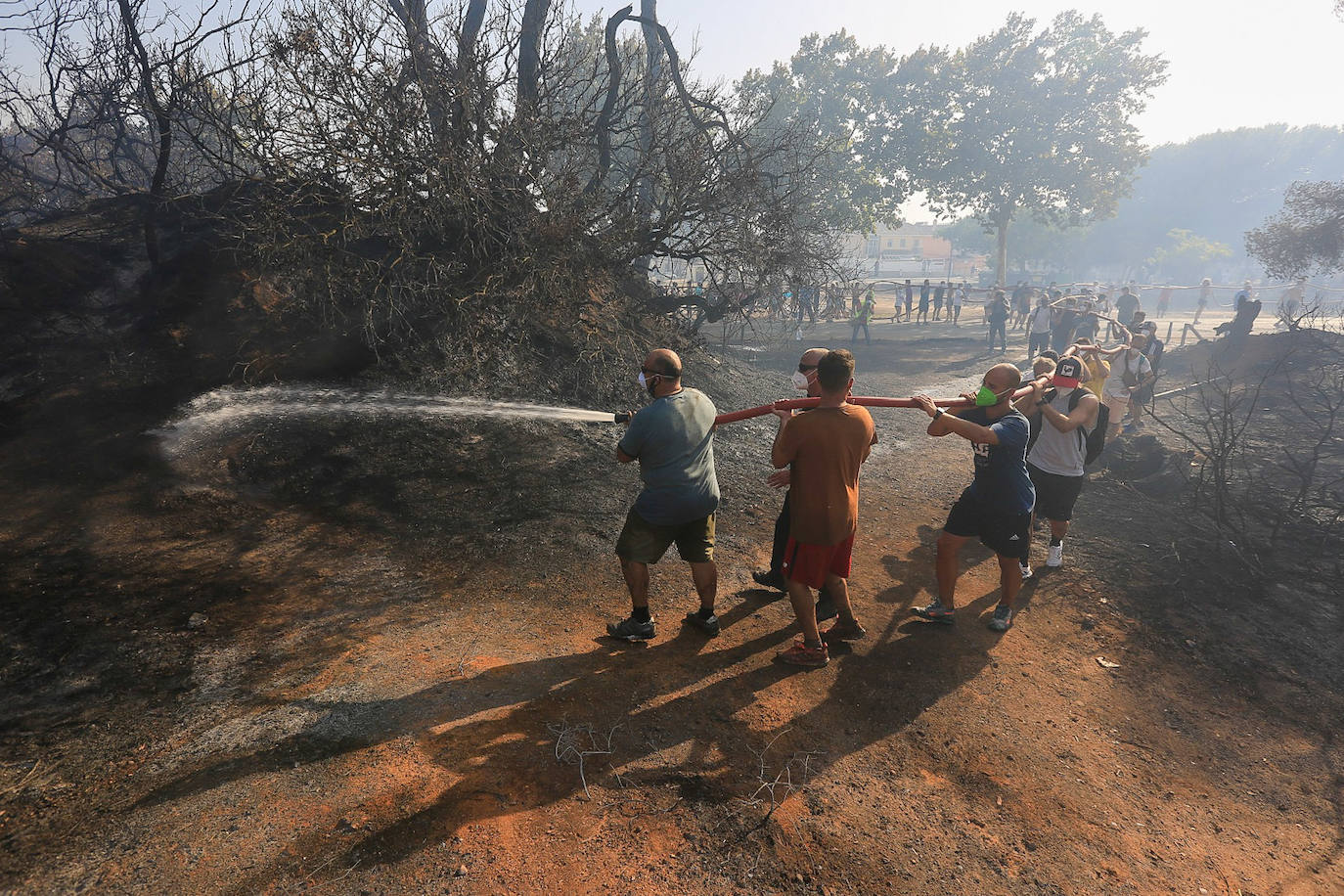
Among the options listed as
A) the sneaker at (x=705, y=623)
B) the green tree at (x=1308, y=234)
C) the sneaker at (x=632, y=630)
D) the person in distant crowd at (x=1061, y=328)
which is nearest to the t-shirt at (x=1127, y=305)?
the green tree at (x=1308, y=234)

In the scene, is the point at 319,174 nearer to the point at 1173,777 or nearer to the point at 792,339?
the point at 1173,777

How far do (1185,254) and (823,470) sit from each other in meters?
74.1

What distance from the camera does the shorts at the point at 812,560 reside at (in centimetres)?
382

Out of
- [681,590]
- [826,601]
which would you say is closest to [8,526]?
[681,590]

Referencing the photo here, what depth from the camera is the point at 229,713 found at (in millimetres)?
3234

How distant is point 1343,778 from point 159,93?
12.3 metres

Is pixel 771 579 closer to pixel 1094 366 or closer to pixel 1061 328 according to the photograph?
pixel 1094 366

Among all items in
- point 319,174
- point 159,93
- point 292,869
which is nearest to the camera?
point 292,869

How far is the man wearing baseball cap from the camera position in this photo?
213 inches

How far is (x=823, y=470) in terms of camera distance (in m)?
3.74

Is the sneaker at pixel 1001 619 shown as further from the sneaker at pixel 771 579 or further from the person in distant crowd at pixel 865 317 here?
the person in distant crowd at pixel 865 317

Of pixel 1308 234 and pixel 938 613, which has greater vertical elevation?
pixel 1308 234

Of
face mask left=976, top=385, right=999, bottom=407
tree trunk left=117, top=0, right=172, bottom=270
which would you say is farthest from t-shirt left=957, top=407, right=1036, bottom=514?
tree trunk left=117, top=0, right=172, bottom=270

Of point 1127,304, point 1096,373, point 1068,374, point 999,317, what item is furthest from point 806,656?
point 1127,304
